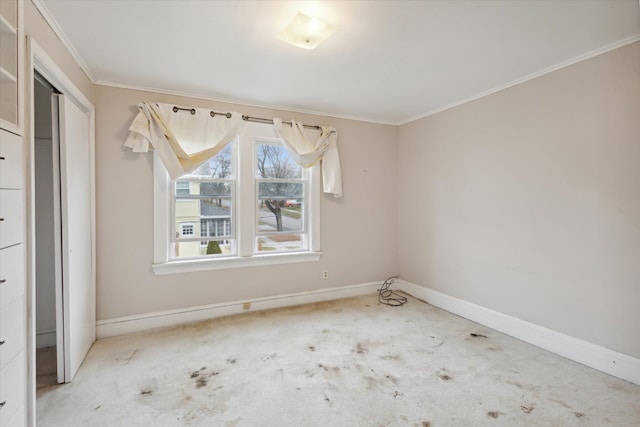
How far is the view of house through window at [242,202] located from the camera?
10.2 ft

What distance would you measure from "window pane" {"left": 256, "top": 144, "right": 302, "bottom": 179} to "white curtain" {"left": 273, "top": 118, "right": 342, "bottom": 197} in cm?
13

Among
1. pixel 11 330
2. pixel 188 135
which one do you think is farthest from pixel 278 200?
pixel 11 330

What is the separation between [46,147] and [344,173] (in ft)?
9.81

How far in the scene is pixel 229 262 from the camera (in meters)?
3.22

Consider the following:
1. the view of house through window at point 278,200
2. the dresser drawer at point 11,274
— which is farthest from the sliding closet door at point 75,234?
the view of house through window at point 278,200

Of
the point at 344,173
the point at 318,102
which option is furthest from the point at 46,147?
the point at 344,173

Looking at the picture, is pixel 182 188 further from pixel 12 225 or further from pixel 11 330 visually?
pixel 11 330

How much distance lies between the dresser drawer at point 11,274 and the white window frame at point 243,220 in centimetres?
148

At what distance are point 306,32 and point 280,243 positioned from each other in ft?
7.70

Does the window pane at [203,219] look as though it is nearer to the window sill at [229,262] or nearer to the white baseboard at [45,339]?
the window sill at [229,262]

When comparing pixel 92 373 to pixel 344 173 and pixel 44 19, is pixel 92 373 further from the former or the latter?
pixel 344 173

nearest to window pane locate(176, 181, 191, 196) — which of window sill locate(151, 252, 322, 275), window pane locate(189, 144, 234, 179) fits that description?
window pane locate(189, 144, 234, 179)

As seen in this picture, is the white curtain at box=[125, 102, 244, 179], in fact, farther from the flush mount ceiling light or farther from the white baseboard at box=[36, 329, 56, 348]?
the white baseboard at box=[36, 329, 56, 348]

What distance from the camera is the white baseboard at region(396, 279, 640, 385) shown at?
2.09m
